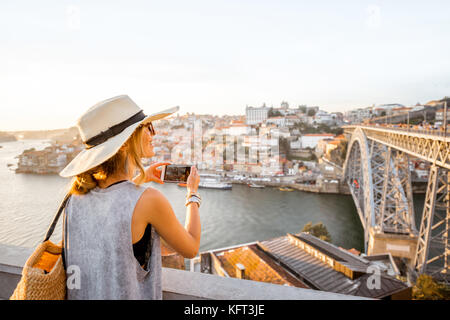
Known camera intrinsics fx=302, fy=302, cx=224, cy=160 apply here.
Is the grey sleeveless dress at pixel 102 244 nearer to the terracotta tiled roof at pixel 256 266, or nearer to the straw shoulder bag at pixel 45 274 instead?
the straw shoulder bag at pixel 45 274

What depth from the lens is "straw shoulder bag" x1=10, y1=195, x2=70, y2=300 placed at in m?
0.36

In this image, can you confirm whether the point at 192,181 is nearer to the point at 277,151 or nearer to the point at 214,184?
the point at 214,184

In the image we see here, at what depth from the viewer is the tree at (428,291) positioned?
152 inches

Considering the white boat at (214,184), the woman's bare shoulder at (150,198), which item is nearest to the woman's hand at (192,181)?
the woman's bare shoulder at (150,198)

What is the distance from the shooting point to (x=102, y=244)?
389 millimetres

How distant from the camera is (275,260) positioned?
5250 mm

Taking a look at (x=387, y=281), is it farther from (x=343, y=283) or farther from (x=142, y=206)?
(x=142, y=206)

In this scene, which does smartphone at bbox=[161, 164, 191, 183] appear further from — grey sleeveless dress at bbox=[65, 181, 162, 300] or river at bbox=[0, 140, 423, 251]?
river at bbox=[0, 140, 423, 251]

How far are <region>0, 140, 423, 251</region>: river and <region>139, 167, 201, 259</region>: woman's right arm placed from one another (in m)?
2.91

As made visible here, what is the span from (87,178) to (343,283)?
15.5ft

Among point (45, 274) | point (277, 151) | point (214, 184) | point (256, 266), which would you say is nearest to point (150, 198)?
point (45, 274)
